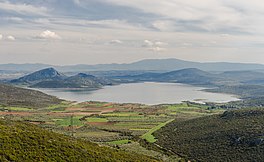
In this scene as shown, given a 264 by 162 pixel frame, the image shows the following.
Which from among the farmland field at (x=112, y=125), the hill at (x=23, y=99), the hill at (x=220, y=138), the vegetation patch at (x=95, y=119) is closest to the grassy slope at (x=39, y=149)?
the farmland field at (x=112, y=125)

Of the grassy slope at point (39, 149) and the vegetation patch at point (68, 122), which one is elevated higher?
the grassy slope at point (39, 149)

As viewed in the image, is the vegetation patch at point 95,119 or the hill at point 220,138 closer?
the hill at point 220,138

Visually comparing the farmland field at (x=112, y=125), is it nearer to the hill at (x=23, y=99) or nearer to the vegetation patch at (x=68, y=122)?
the vegetation patch at (x=68, y=122)

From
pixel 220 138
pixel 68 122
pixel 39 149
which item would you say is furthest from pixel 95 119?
pixel 39 149

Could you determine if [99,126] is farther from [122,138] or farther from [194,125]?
[194,125]

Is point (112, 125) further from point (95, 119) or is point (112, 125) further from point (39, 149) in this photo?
point (39, 149)

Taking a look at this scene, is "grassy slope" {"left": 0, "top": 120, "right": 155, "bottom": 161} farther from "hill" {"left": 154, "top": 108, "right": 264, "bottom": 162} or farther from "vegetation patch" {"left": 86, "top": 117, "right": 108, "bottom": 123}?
"vegetation patch" {"left": 86, "top": 117, "right": 108, "bottom": 123}

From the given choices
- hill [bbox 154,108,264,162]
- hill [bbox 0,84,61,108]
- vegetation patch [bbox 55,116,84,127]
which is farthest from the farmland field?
hill [bbox 0,84,61,108]
